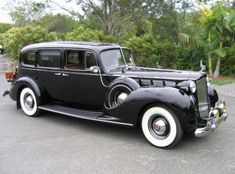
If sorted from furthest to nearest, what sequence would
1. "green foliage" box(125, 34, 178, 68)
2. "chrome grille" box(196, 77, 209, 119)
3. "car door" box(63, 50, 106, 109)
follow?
"green foliage" box(125, 34, 178, 68)
"car door" box(63, 50, 106, 109)
"chrome grille" box(196, 77, 209, 119)

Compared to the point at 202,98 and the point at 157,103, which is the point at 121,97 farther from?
the point at 202,98

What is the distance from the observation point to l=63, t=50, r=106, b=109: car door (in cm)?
600

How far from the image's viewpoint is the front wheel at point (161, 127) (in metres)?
4.91

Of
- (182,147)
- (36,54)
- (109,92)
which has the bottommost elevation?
(182,147)

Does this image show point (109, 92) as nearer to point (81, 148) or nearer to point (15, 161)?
point (81, 148)

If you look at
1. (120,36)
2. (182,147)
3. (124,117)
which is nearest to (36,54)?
(124,117)

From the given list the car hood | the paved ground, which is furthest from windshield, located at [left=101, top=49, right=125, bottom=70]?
the paved ground

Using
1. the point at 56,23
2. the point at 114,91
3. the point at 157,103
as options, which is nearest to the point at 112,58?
the point at 114,91

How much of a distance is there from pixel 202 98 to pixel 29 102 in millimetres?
3645

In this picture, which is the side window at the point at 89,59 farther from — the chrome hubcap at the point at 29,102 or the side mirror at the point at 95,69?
the chrome hubcap at the point at 29,102

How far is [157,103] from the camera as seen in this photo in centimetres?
505

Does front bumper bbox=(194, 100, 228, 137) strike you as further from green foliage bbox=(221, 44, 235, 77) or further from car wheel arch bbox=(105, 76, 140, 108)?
green foliage bbox=(221, 44, 235, 77)

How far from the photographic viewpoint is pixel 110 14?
1595 centimetres

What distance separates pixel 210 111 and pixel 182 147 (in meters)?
0.84
